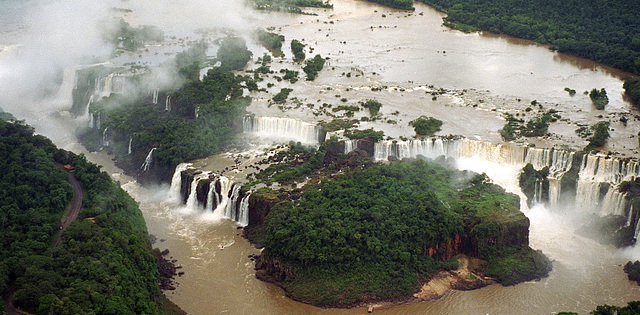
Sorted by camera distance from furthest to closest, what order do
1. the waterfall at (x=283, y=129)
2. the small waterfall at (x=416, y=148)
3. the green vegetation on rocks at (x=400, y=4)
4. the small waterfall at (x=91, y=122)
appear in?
the green vegetation on rocks at (x=400, y=4), the small waterfall at (x=91, y=122), the waterfall at (x=283, y=129), the small waterfall at (x=416, y=148)

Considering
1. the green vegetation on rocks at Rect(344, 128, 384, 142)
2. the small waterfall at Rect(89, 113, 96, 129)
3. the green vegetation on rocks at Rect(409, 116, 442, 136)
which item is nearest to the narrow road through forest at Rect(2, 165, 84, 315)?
the small waterfall at Rect(89, 113, 96, 129)

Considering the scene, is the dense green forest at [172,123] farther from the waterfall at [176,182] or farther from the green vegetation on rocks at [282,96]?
the green vegetation on rocks at [282,96]

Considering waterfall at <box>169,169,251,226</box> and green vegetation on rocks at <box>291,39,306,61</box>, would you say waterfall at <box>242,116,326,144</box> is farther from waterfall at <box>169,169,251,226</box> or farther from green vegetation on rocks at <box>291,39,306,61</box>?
green vegetation on rocks at <box>291,39,306,61</box>

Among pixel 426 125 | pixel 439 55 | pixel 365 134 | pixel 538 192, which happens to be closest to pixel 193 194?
pixel 365 134

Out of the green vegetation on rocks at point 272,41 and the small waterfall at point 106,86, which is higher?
the green vegetation on rocks at point 272,41

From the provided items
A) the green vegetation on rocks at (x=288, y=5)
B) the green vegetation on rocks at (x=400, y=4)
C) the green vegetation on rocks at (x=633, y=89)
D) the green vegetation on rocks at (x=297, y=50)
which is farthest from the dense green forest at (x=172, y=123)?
the green vegetation on rocks at (x=400, y=4)

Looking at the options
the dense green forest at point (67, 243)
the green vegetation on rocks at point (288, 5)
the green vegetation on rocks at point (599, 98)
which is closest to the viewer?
the dense green forest at point (67, 243)
